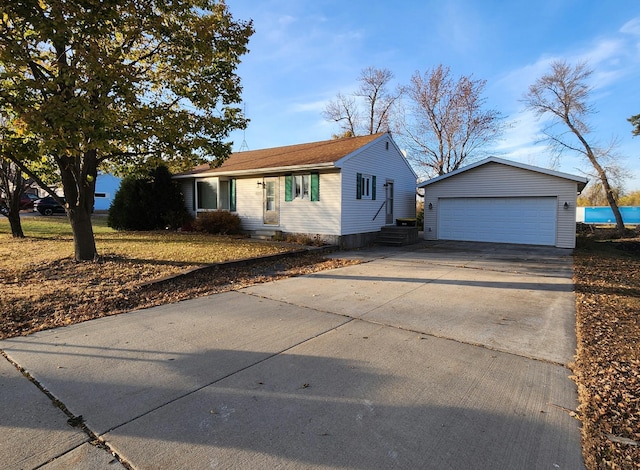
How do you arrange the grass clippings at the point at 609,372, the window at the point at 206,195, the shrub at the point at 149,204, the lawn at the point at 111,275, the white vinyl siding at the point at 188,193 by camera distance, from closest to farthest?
the grass clippings at the point at 609,372, the lawn at the point at 111,275, the shrub at the point at 149,204, the window at the point at 206,195, the white vinyl siding at the point at 188,193

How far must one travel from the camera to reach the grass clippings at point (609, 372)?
2381 millimetres

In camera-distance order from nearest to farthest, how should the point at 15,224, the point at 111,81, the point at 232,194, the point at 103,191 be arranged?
the point at 111,81 → the point at 15,224 → the point at 232,194 → the point at 103,191

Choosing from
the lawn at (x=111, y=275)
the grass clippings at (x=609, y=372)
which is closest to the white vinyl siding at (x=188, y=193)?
the lawn at (x=111, y=275)

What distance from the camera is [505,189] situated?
1513cm

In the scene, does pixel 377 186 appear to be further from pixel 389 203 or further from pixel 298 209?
pixel 298 209

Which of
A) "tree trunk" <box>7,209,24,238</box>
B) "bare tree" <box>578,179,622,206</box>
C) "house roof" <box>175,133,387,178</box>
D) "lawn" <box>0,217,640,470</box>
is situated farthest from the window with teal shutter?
"bare tree" <box>578,179,622,206</box>

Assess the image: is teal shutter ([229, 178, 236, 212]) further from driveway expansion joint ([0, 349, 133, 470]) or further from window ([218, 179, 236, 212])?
driveway expansion joint ([0, 349, 133, 470])

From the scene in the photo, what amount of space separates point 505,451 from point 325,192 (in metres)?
11.3

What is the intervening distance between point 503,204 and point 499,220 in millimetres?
697

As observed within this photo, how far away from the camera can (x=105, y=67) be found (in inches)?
262

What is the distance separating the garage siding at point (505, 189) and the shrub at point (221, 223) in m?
8.97

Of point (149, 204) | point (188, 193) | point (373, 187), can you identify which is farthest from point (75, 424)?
point (188, 193)

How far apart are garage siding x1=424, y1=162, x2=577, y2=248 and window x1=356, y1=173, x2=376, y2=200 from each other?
3.70m

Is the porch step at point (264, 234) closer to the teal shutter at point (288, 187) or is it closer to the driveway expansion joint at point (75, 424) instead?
the teal shutter at point (288, 187)
